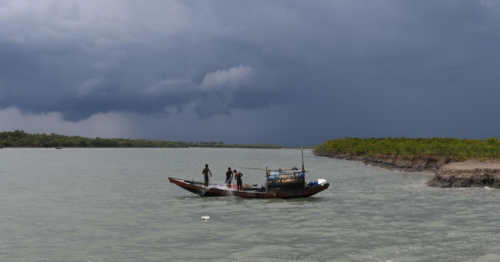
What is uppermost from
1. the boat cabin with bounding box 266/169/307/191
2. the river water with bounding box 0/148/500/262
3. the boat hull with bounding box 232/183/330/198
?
the boat cabin with bounding box 266/169/307/191

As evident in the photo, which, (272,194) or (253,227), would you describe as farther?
(272,194)

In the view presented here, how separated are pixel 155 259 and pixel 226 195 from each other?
17.2m

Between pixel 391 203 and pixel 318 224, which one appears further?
pixel 391 203

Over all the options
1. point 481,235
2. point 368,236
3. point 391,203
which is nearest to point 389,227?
point 368,236

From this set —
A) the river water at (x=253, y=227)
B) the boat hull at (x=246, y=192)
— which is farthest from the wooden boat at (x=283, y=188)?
the river water at (x=253, y=227)

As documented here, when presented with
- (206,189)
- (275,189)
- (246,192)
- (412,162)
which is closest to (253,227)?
(246,192)

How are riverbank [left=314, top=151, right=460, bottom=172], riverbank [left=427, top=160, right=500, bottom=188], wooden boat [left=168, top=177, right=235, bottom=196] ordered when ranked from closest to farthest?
1. wooden boat [left=168, top=177, right=235, bottom=196]
2. riverbank [left=427, top=160, right=500, bottom=188]
3. riverbank [left=314, top=151, right=460, bottom=172]

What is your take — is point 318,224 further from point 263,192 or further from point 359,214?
point 263,192

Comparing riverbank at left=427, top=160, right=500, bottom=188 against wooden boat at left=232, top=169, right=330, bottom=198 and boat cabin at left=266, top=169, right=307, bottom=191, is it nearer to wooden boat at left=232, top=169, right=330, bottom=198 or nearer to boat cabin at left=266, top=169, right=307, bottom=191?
wooden boat at left=232, top=169, right=330, bottom=198

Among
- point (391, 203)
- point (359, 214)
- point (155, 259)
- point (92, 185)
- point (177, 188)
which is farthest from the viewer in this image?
point (92, 185)

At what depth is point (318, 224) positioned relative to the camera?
→ 22.6 metres

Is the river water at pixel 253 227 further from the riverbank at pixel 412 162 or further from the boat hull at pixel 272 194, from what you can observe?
the riverbank at pixel 412 162

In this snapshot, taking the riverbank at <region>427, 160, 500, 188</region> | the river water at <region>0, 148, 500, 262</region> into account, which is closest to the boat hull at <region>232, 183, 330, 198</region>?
the river water at <region>0, 148, 500, 262</region>

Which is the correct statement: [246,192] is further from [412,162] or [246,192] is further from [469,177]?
[412,162]
